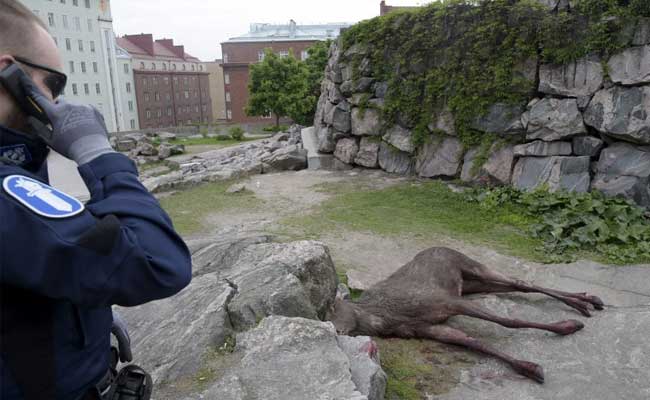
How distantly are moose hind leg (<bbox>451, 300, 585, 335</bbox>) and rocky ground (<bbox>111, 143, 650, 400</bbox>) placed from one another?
9 centimetres

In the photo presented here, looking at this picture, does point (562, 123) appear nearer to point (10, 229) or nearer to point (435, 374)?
point (435, 374)

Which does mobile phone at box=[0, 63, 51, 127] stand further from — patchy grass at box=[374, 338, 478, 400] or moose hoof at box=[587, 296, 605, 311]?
moose hoof at box=[587, 296, 605, 311]

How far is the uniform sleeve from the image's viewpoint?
1132mm

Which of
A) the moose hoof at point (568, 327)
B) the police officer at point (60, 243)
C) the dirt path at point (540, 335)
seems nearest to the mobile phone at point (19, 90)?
the police officer at point (60, 243)

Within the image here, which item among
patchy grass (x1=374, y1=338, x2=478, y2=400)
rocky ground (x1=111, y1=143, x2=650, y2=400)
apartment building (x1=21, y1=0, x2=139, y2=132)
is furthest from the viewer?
apartment building (x1=21, y1=0, x2=139, y2=132)

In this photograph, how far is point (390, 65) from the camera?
452 inches

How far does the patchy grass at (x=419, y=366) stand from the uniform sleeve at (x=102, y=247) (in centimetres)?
261

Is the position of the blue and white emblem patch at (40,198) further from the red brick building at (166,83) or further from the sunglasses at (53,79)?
the red brick building at (166,83)

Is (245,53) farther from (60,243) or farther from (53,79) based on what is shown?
(60,243)

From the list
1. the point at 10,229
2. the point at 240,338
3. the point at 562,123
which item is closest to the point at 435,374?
the point at 240,338

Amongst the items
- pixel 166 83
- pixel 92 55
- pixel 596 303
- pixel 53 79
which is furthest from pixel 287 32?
pixel 53 79

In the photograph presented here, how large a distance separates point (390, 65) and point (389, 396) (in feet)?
30.1

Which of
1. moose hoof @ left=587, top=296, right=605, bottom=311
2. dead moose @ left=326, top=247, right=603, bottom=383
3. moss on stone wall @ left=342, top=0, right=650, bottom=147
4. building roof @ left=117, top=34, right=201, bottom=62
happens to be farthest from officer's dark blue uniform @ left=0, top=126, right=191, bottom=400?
building roof @ left=117, top=34, right=201, bottom=62

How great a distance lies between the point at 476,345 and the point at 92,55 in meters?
46.1
